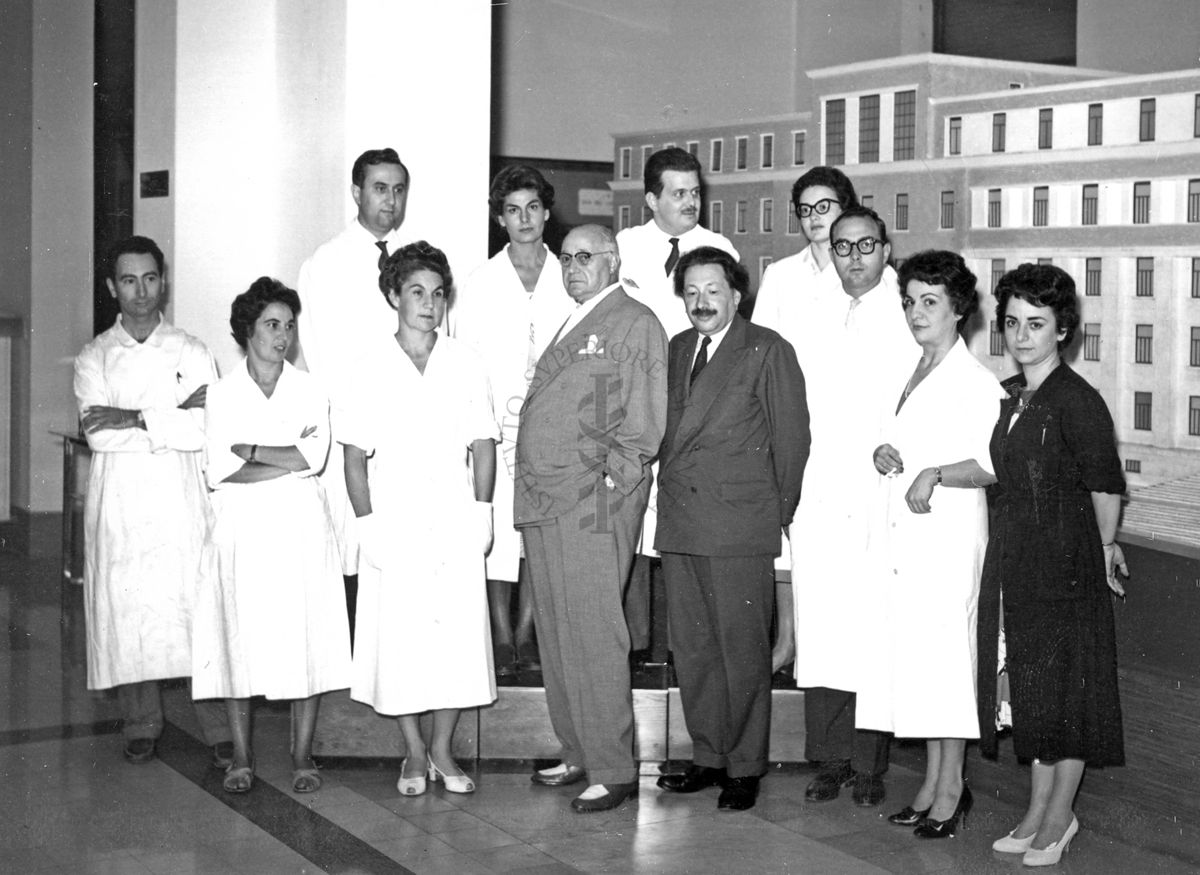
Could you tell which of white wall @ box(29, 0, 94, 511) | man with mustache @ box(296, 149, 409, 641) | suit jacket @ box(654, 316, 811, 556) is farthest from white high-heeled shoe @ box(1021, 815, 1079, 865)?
white wall @ box(29, 0, 94, 511)

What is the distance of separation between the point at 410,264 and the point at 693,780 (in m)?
1.78

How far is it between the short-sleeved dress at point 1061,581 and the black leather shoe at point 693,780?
3.24 ft

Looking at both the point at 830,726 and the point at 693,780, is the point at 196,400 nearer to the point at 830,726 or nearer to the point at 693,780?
the point at 693,780

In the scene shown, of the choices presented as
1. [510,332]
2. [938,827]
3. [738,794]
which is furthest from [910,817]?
[510,332]

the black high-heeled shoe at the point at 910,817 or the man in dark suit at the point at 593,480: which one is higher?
the man in dark suit at the point at 593,480

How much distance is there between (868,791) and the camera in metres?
4.16

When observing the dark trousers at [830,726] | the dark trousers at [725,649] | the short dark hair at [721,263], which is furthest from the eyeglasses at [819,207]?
the dark trousers at [830,726]

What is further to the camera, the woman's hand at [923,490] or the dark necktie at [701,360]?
the dark necktie at [701,360]

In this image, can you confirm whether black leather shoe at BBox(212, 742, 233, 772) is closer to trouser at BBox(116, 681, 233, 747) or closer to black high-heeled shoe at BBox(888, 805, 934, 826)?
trouser at BBox(116, 681, 233, 747)

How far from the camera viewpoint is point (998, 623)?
3.75 metres

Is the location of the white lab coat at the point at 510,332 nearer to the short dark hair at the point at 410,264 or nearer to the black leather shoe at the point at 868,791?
the short dark hair at the point at 410,264

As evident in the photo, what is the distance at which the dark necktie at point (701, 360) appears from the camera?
4.10 m

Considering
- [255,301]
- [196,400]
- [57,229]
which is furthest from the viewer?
[57,229]

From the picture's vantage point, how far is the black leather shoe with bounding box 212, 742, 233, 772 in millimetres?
4469
